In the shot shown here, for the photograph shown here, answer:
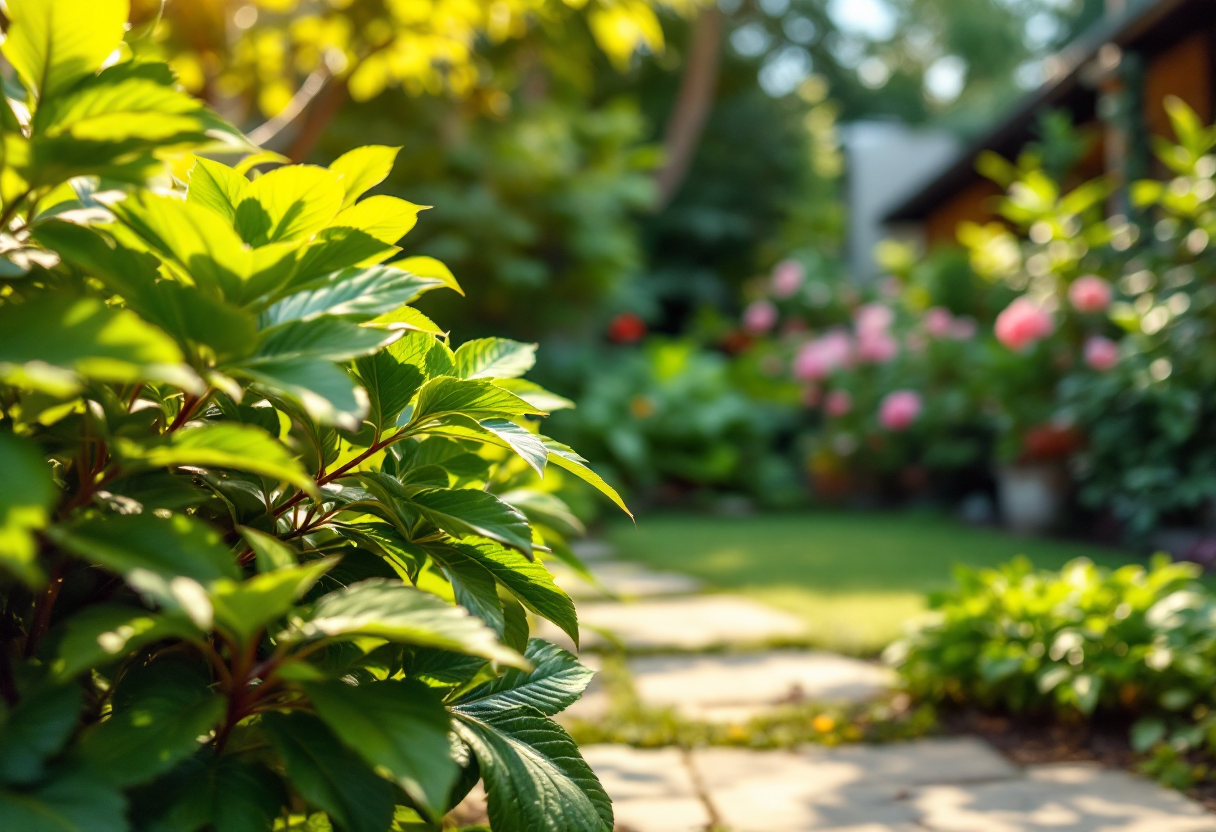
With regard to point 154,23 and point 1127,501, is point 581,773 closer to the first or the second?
point 154,23

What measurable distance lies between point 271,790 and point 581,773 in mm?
295

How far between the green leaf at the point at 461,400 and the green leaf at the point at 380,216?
0.47ft

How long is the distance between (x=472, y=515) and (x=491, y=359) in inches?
9.1

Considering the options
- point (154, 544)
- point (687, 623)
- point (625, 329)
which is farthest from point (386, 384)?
point (625, 329)

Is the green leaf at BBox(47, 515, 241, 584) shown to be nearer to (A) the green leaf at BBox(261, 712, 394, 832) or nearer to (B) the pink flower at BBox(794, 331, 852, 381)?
(A) the green leaf at BBox(261, 712, 394, 832)

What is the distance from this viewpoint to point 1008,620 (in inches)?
83.3

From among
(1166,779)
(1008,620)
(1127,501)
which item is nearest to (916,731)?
(1008,620)

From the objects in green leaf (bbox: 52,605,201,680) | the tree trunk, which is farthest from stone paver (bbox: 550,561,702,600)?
the tree trunk

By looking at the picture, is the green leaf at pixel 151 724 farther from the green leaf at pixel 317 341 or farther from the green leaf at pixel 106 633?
the green leaf at pixel 317 341

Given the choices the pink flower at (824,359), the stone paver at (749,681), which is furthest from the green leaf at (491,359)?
the pink flower at (824,359)

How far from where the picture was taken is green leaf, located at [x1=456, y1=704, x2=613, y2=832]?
0.84 meters

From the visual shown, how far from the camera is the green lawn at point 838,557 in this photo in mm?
3207

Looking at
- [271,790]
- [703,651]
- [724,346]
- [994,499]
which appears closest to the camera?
[271,790]

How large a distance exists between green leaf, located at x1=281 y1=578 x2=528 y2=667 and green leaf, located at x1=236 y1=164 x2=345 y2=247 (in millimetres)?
302
